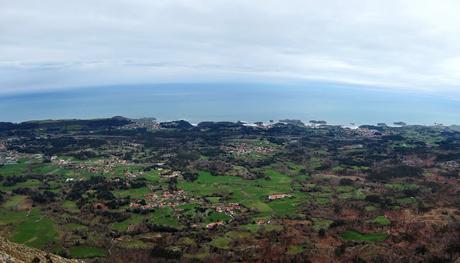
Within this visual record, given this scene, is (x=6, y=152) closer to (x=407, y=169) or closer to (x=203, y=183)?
(x=203, y=183)

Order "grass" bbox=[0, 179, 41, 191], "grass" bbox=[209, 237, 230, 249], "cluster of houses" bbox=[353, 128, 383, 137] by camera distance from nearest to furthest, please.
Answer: "grass" bbox=[209, 237, 230, 249]
"grass" bbox=[0, 179, 41, 191]
"cluster of houses" bbox=[353, 128, 383, 137]

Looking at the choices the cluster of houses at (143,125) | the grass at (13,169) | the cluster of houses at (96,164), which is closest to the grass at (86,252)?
the cluster of houses at (96,164)

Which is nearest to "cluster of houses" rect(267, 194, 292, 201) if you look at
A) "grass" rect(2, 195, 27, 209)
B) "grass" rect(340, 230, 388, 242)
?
"grass" rect(340, 230, 388, 242)

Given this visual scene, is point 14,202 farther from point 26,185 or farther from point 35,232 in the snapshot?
point 35,232

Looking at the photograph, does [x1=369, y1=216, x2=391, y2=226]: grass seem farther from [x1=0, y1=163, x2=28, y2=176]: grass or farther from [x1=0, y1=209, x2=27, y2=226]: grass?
[x1=0, y1=163, x2=28, y2=176]: grass

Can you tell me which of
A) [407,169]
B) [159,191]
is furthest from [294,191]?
[407,169]

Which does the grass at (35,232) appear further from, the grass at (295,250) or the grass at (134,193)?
the grass at (295,250)
